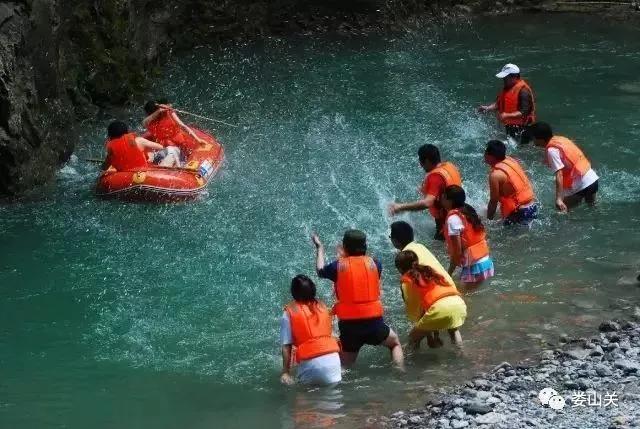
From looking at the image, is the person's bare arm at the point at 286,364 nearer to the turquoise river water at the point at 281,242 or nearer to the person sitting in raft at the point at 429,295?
the turquoise river water at the point at 281,242

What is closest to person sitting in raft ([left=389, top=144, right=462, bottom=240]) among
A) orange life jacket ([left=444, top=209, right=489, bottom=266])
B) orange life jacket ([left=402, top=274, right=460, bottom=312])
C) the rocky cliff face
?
orange life jacket ([left=444, top=209, right=489, bottom=266])

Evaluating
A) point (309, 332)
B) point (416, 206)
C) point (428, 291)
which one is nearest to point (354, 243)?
point (428, 291)

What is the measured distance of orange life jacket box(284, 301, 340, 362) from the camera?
314 inches

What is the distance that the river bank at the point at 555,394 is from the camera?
23.0 feet

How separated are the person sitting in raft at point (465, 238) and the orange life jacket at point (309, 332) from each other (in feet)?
5.48

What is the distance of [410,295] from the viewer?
8.29 metres

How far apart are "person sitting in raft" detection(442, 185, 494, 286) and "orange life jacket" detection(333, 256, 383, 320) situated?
1.09 m

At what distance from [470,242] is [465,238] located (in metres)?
0.06

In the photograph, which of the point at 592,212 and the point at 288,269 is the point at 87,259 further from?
the point at 592,212

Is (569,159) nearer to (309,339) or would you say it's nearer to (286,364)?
(309,339)

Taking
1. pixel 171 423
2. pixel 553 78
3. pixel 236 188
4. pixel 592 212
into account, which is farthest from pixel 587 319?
pixel 553 78

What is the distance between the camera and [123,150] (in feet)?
42.1

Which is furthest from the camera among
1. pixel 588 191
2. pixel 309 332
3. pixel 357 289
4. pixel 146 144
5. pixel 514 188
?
pixel 146 144

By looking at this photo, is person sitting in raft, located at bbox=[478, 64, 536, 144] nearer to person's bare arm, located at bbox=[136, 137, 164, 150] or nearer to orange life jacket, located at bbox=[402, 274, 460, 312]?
person's bare arm, located at bbox=[136, 137, 164, 150]
